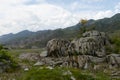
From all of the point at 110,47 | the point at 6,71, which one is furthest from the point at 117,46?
the point at 6,71

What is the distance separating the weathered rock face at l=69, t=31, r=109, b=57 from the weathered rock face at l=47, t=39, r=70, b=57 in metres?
3.00

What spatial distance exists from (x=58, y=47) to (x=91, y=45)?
376 inches

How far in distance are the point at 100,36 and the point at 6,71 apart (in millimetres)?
20515

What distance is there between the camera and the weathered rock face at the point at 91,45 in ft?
151

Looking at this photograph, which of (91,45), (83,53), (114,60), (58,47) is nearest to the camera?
(114,60)

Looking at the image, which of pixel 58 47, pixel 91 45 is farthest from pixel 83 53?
pixel 58 47

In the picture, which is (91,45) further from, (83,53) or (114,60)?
(114,60)

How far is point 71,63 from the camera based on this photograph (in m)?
41.8

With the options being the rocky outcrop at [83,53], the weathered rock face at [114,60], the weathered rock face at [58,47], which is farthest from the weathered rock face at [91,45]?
the weathered rock face at [114,60]

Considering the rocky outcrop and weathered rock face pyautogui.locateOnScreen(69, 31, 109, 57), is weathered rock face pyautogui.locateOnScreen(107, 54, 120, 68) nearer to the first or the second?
the rocky outcrop

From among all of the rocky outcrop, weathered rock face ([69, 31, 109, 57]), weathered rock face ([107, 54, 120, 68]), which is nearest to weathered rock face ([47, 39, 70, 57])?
the rocky outcrop

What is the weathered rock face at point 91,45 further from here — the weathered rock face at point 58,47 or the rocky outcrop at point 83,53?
the weathered rock face at point 58,47

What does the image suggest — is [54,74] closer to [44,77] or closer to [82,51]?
[44,77]

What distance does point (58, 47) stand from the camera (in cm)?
5516
